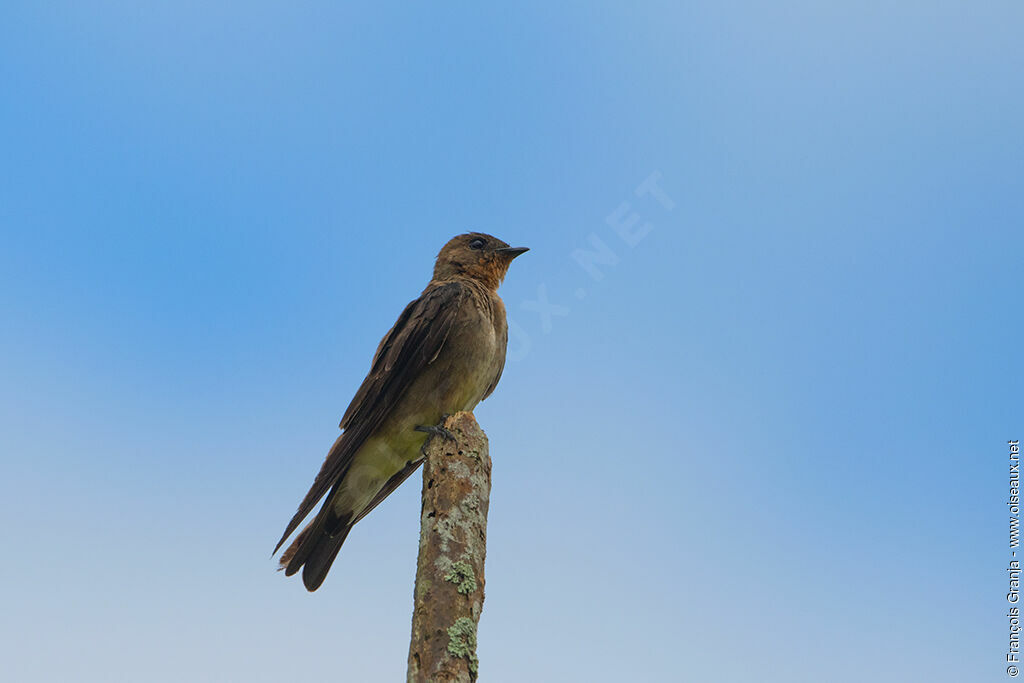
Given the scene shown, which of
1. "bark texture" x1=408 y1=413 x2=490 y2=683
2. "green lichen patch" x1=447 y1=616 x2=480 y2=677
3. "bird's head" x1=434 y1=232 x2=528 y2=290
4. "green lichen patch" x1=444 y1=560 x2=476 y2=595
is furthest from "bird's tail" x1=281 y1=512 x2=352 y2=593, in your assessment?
"green lichen patch" x1=447 y1=616 x2=480 y2=677

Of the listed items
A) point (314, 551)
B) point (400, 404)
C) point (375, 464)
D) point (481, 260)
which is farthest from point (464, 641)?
point (481, 260)

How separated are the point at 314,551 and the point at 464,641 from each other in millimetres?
2984

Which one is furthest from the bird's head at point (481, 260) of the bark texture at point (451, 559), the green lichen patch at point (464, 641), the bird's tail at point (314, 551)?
the green lichen patch at point (464, 641)

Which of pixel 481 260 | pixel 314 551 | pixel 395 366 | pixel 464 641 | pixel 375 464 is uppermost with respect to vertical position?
pixel 481 260

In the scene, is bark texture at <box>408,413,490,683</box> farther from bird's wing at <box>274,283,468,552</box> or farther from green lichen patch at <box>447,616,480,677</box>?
bird's wing at <box>274,283,468,552</box>

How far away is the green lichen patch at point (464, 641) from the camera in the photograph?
352cm

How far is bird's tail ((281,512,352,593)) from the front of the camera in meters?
6.19

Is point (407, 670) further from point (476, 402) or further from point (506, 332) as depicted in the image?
point (506, 332)

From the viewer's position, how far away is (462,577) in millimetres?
3795

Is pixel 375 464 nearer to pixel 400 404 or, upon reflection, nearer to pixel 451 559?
pixel 400 404

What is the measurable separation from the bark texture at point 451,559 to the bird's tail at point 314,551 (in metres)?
2.08

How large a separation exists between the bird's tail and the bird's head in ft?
7.66

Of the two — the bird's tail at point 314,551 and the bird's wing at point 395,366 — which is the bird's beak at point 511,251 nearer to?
the bird's wing at point 395,366

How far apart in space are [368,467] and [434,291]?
1.39 m
